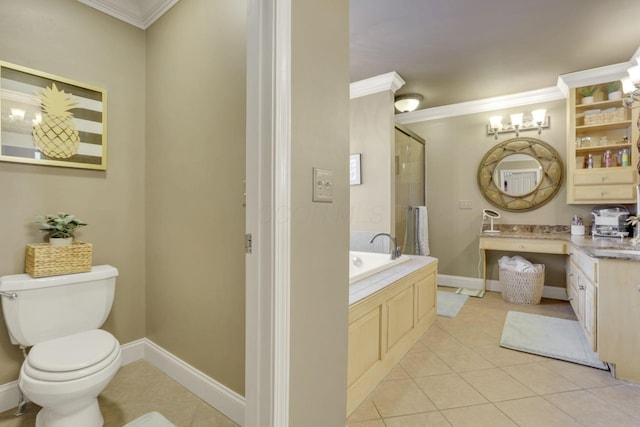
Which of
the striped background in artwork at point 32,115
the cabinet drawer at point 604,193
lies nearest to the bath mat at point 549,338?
the cabinet drawer at point 604,193

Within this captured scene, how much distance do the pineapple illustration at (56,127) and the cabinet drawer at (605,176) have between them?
14.7 ft

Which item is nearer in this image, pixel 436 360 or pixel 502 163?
pixel 436 360

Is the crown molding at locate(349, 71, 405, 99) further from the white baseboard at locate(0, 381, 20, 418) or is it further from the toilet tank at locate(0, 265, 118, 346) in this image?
the white baseboard at locate(0, 381, 20, 418)

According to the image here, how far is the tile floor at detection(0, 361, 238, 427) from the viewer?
1466mm

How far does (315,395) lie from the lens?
112cm

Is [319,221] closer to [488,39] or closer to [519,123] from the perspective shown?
[488,39]

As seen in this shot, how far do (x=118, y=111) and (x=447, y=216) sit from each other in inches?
155

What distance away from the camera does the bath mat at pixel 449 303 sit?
3.12 meters

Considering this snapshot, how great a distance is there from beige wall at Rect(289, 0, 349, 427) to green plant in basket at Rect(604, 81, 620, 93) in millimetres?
3451

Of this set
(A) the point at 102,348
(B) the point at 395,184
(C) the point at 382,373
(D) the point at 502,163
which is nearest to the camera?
(A) the point at 102,348

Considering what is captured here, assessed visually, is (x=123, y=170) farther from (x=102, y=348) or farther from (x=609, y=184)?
(x=609, y=184)

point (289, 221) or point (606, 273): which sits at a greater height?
point (289, 221)

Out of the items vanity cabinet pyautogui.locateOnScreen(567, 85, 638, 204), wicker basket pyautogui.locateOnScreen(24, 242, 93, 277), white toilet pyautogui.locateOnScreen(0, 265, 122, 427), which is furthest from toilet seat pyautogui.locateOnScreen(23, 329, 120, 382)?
vanity cabinet pyautogui.locateOnScreen(567, 85, 638, 204)

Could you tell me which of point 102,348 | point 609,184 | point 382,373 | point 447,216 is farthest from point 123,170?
point 609,184
